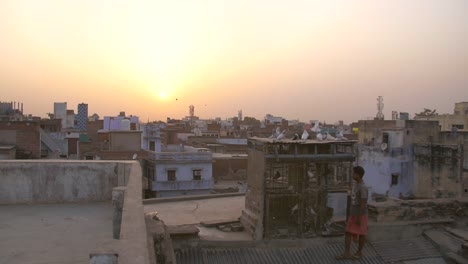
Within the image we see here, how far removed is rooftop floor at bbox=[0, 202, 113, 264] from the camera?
18.1 feet

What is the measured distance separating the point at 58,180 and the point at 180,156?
2058 cm

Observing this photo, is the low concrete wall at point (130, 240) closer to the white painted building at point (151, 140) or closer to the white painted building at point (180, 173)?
the white painted building at point (180, 173)

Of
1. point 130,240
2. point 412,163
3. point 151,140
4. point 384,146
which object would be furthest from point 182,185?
point 130,240

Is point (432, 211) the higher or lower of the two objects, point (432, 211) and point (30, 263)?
the lower

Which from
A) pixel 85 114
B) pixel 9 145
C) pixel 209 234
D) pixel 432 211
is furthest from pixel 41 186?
pixel 85 114

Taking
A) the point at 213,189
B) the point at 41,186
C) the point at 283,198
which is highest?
the point at 41,186

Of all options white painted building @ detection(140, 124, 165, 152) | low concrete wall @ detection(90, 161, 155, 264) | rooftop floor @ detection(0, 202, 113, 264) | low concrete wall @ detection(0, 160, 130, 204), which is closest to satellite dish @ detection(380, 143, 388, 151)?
white painted building @ detection(140, 124, 165, 152)

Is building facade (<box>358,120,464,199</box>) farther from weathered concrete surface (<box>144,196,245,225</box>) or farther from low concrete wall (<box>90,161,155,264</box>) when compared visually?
low concrete wall (<box>90,161,155,264</box>)

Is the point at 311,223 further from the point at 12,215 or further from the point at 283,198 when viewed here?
the point at 12,215

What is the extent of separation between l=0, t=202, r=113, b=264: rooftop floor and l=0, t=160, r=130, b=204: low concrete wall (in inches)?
8.4

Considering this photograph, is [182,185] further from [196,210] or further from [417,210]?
[417,210]

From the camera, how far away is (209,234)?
12875 millimetres

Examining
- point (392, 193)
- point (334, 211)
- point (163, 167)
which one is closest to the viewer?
point (334, 211)

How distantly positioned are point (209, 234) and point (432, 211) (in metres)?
6.94
